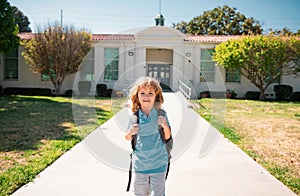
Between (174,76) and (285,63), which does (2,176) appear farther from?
(285,63)

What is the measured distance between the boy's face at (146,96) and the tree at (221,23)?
111ft

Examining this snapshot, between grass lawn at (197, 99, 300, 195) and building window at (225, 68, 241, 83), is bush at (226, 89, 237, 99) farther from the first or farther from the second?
grass lawn at (197, 99, 300, 195)

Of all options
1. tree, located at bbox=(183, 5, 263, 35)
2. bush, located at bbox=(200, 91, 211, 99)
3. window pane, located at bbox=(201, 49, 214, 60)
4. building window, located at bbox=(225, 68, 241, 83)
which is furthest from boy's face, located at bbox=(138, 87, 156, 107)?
tree, located at bbox=(183, 5, 263, 35)

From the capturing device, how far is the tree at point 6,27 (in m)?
14.0

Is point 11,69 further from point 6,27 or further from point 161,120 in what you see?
point 161,120

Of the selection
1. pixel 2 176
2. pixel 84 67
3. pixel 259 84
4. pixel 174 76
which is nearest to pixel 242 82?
pixel 259 84

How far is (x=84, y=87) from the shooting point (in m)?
17.0

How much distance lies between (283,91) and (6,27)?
630 inches

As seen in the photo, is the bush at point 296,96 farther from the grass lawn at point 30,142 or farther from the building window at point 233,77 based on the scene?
the grass lawn at point 30,142

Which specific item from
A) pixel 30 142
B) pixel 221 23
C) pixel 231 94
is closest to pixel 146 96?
pixel 30 142

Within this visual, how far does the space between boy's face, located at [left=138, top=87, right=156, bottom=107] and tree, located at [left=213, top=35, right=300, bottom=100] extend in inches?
581

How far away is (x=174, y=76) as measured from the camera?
16656mm

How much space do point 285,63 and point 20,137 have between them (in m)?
15.3

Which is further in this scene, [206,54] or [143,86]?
[206,54]
